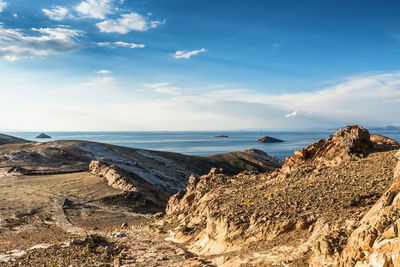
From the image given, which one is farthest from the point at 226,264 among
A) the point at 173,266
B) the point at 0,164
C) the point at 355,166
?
the point at 0,164

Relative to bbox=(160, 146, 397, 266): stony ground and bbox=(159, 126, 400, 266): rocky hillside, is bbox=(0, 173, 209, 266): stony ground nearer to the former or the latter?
bbox=(160, 146, 397, 266): stony ground

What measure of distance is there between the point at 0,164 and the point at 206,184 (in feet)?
143

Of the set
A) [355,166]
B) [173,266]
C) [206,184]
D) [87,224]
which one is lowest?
[87,224]

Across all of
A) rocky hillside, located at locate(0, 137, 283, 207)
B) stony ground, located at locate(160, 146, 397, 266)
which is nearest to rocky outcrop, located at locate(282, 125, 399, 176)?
stony ground, located at locate(160, 146, 397, 266)

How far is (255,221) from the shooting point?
11758 millimetres

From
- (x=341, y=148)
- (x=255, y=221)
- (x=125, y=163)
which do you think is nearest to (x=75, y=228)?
(x=255, y=221)

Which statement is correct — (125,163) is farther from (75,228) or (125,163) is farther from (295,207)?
(295,207)

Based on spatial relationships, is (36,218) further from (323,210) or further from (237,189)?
(323,210)

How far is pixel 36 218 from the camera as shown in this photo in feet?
76.6

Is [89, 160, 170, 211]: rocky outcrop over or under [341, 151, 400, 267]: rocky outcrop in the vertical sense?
under

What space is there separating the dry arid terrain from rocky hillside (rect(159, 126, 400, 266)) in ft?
0.14

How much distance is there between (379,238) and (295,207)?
498 centimetres

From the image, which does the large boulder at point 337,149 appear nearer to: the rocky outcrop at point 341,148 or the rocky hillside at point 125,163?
the rocky outcrop at point 341,148

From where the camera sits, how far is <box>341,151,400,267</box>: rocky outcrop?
6125 mm
